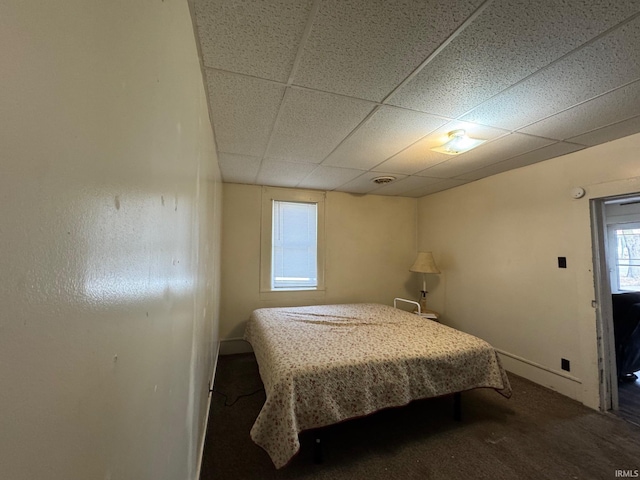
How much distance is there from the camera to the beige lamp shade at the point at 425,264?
3.68m

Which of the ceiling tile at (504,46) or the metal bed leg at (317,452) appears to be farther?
the metal bed leg at (317,452)

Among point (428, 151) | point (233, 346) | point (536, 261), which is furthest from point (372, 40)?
point (233, 346)

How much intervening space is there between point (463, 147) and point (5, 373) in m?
2.57

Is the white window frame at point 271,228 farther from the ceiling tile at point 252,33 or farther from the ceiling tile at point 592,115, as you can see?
the ceiling tile at point 592,115

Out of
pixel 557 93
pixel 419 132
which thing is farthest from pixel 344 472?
pixel 557 93

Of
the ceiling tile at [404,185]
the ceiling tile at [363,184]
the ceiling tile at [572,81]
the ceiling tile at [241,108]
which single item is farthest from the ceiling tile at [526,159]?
the ceiling tile at [241,108]

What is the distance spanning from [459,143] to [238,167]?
217 cm

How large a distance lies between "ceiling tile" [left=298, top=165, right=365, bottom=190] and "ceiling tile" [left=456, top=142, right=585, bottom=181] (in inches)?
53.2

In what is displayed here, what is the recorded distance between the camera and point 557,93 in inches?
60.1

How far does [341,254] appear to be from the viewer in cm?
401

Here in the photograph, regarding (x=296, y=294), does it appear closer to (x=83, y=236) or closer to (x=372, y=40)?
(x=372, y=40)

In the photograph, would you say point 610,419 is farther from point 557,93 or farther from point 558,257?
point 557,93

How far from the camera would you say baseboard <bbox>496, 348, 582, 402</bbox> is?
2365mm

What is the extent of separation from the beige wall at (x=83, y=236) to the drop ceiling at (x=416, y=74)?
1.78ft
